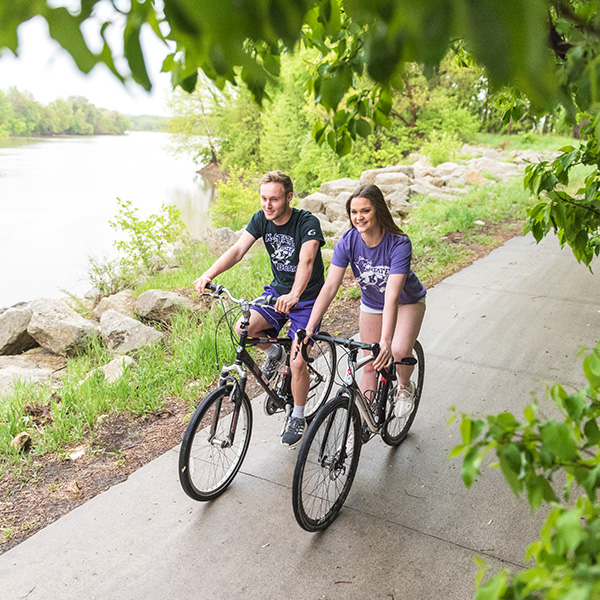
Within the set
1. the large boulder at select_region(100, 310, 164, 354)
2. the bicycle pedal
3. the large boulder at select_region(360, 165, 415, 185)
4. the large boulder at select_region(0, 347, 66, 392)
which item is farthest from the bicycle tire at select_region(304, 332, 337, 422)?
the large boulder at select_region(360, 165, 415, 185)

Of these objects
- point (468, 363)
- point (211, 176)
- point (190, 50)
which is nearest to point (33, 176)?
point (211, 176)

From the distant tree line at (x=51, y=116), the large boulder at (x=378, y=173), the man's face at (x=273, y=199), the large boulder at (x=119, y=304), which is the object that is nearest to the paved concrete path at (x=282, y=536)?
the man's face at (x=273, y=199)

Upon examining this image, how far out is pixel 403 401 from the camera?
3826 mm

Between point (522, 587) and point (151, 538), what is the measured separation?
2.75m

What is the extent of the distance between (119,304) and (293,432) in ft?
16.6

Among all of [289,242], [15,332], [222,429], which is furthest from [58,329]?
[289,242]

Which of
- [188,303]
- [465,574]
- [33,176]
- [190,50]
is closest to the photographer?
[190,50]

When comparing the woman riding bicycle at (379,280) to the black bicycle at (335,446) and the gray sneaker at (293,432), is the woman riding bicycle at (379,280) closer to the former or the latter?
the black bicycle at (335,446)

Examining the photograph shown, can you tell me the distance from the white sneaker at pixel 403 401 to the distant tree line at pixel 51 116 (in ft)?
48.2

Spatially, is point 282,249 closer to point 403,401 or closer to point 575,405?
point 403,401

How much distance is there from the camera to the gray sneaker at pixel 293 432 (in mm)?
3961

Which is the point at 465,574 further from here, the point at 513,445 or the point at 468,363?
the point at 468,363

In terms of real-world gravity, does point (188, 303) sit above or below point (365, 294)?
below

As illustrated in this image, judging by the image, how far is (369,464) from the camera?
13.0 feet
